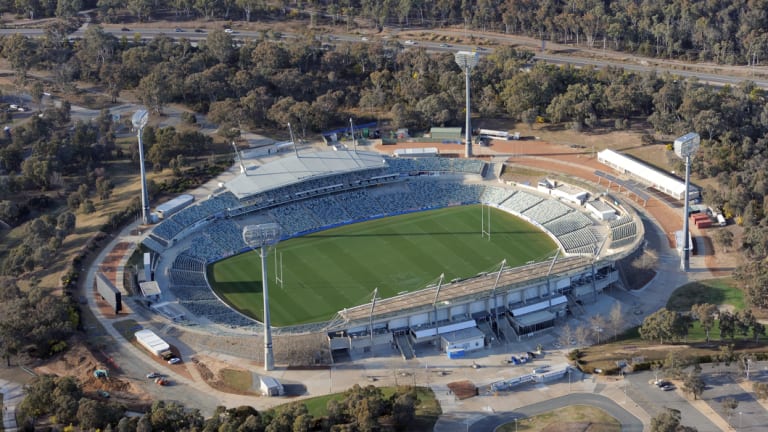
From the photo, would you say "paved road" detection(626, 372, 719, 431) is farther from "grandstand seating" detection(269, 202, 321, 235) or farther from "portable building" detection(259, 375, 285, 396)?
"grandstand seating" detection(269, 202, 321, 235)

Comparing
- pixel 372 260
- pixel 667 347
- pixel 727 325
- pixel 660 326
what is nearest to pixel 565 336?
pixel 660 326

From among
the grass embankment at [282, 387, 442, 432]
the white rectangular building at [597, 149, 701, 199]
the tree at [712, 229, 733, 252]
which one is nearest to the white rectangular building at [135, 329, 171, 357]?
the grass embankment at [282, 387, 442, 432]

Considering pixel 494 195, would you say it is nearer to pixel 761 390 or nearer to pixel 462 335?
pixel 462 335

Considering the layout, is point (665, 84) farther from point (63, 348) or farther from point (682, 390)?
point (63, 348)

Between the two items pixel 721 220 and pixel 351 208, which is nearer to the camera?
pixel 721 220

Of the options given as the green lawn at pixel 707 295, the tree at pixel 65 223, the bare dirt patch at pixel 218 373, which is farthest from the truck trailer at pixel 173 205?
the green lawn at pixel 707 295

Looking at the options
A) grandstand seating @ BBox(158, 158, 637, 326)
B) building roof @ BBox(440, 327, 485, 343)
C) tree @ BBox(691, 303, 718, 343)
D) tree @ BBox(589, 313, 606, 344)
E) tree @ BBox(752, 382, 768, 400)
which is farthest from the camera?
grandstand seating @ BBox(158, 158, 637, 326)
